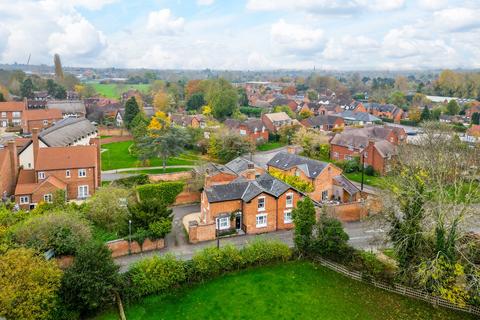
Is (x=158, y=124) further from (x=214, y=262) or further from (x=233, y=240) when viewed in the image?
(x=214, y=262)

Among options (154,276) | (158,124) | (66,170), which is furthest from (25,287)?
(158,124)

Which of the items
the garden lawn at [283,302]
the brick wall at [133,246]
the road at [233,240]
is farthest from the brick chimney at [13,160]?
the garden lawn at [283,302]

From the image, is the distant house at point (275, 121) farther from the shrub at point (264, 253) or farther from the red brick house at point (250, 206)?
the shrub at point (264, 253)

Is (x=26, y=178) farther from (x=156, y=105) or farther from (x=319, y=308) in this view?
(x=156, y=105)

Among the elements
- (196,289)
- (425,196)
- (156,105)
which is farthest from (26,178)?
(156,105)

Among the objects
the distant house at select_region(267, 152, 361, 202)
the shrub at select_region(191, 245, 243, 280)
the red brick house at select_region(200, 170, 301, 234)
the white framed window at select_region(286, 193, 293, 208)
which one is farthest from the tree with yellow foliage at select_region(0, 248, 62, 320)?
the distant house at select_region(267, 152, 361, 202)

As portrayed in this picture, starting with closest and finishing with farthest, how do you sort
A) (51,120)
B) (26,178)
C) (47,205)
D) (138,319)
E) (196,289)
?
(138,319) < (196,289) < (47,205) < (26,178) < (51,120)
